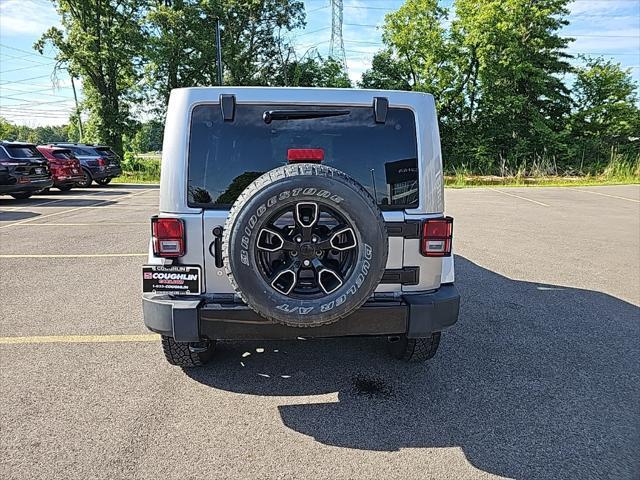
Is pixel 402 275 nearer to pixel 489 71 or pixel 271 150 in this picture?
pixel 271 150

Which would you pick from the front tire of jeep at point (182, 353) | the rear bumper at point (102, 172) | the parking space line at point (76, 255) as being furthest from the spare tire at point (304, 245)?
the rear bumper at point (102, 172)

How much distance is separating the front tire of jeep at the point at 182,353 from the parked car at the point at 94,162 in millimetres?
16868

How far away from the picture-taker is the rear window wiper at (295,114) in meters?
2.78

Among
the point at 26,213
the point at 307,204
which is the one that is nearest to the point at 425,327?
the point at 307,204

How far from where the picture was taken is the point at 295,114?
9.20 ft

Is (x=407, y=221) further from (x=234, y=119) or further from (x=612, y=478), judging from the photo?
(x=612, y=478)

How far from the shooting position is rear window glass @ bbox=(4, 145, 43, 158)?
13.1 m

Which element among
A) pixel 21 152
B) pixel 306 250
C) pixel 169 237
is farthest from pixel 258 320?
pixel 21 152

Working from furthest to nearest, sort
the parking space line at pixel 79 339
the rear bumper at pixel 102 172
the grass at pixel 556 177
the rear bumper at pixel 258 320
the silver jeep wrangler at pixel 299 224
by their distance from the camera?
1. the grass at pixel 556 177
2. the rear bumper at pixel 102 172
3. the parking space line at pixel 79 339
4. the rear bumper at pixel 258 320
5. the silver jeep wrangler at pixel 299 224

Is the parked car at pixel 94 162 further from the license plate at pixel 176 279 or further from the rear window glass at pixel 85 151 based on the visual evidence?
the license plate at pixel 176 279

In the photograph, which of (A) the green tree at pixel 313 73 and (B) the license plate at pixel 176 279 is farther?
(A) the green tree at pixel 313 73

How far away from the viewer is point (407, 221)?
289cm

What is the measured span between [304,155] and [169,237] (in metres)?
0.96

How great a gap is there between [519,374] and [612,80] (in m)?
33.6
